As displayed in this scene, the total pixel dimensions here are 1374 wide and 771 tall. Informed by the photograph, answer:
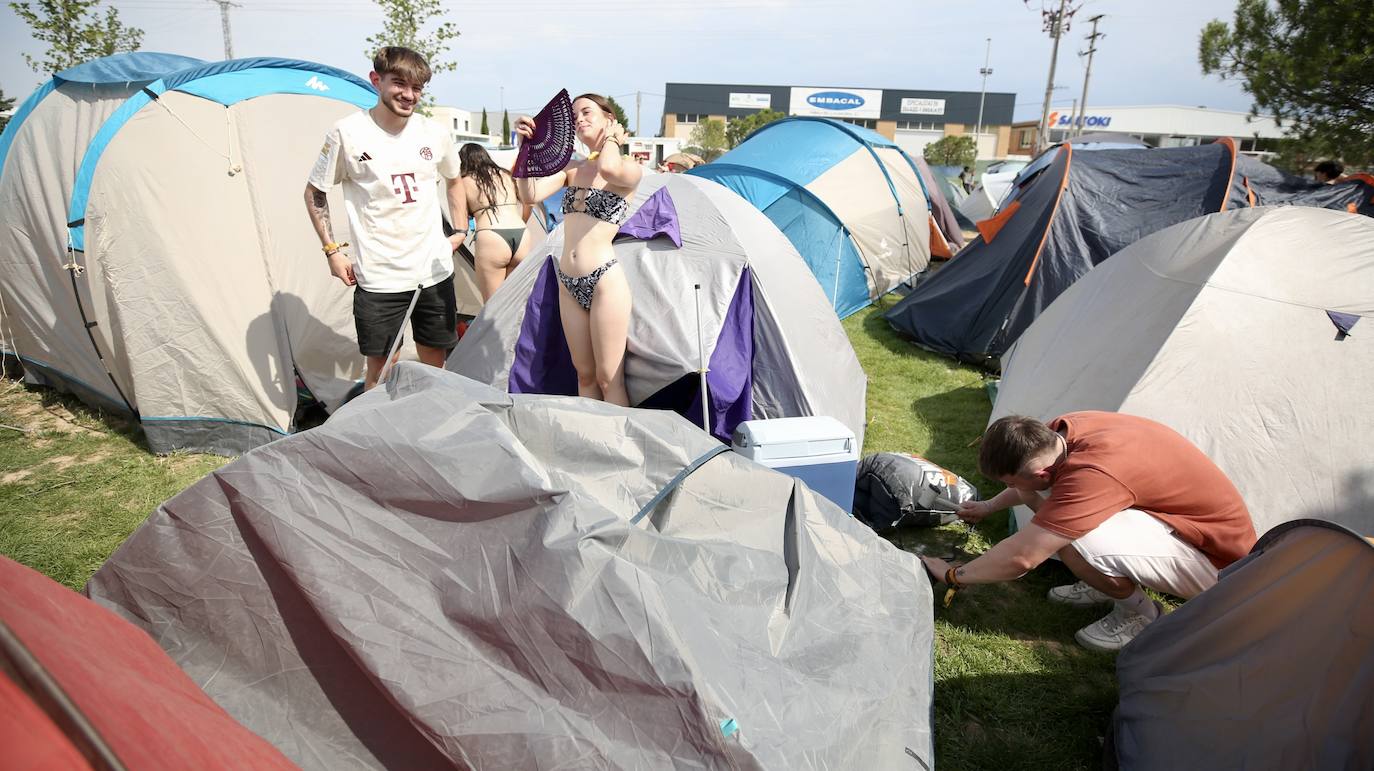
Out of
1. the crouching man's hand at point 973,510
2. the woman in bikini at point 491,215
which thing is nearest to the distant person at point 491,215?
the woman in bikini at point 491,215

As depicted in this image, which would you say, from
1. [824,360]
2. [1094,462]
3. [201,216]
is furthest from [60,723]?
[201,216]

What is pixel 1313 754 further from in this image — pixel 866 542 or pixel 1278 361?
pixel 1278 361

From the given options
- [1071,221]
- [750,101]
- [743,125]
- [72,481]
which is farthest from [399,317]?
[750,101]

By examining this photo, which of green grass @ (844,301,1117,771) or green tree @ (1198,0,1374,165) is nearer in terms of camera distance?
green grass @ (844,301,1117,771)

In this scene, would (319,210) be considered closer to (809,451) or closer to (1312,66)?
(809,451)

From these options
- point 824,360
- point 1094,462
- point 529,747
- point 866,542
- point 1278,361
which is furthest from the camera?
point 824,360

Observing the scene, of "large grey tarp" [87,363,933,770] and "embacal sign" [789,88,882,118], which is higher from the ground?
"embacal sign" [789,88,882,118]

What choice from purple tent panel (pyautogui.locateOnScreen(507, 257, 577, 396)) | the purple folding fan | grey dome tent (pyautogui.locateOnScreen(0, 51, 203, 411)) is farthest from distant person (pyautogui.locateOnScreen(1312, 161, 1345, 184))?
grey dome tent (pyautogui.locateOnScreen(0, 51, 203, 411))

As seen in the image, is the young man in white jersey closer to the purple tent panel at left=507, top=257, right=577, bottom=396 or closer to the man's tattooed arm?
the man's tattooed arm

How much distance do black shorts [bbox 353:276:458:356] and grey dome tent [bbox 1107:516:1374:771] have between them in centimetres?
327

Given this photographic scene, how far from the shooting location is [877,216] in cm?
796

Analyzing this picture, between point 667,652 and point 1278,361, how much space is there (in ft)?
9.39

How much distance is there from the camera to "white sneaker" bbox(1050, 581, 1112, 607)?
2.88 meters

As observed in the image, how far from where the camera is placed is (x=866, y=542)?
2.20 m
